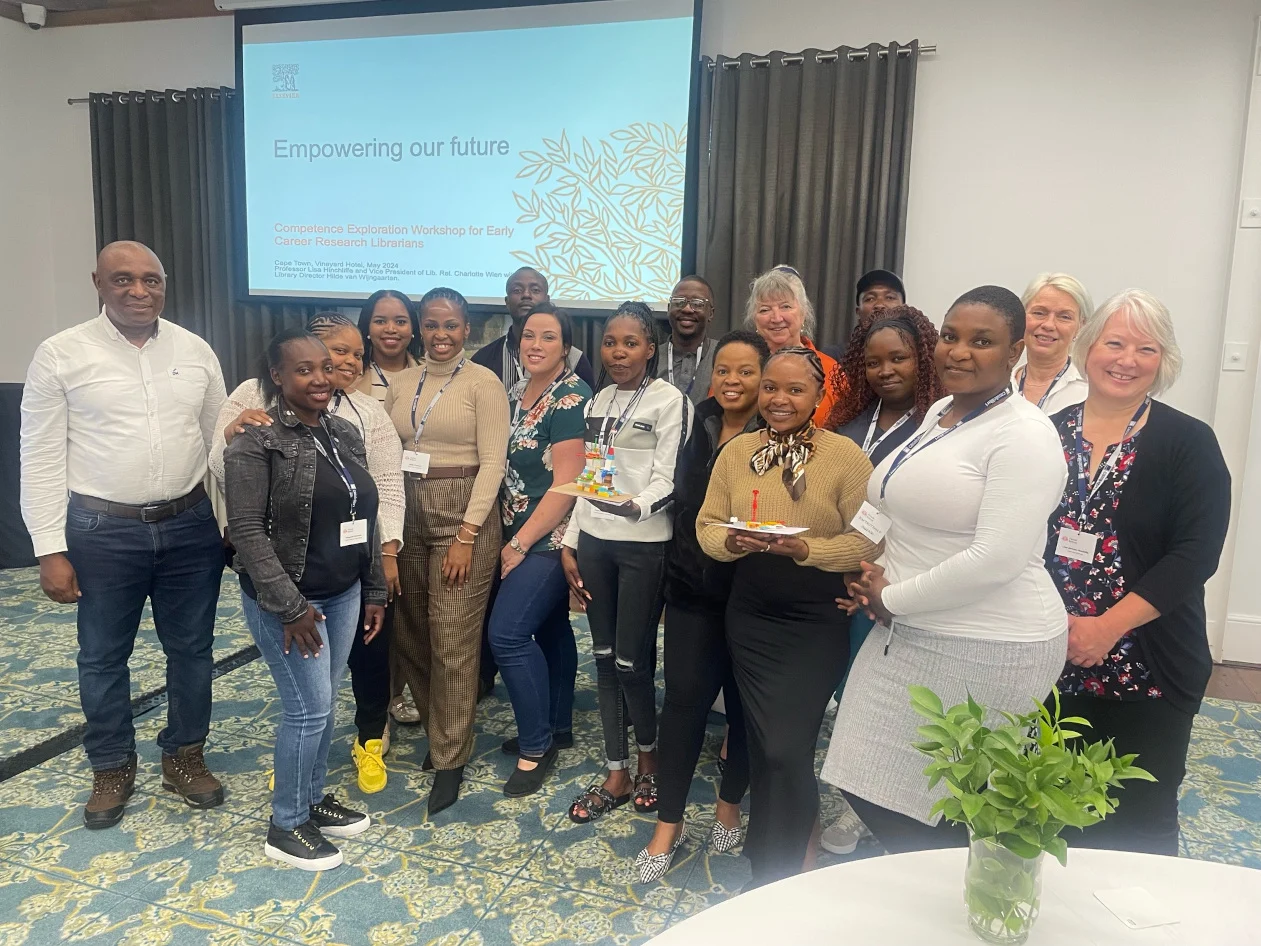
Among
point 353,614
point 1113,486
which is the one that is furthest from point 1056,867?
point 353,614

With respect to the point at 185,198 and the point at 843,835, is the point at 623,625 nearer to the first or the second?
the point at 843,835

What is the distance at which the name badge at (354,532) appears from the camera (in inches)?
90.3

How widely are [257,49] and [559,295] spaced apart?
8.19 ft

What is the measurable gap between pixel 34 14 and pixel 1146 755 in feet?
24.4

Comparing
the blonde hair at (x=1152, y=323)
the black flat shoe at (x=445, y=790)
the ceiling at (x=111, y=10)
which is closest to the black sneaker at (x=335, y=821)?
the black flat shoe at (x=445, y=790)

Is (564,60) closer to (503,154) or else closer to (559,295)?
(503,154)

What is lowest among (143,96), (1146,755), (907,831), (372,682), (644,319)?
(372,682)

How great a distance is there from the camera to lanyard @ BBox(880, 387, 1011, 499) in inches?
66.5

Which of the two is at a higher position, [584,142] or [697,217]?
[584,142]

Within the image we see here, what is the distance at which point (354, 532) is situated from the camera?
231 centimetres

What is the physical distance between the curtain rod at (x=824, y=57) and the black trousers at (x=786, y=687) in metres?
3.37

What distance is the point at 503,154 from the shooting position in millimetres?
4949
